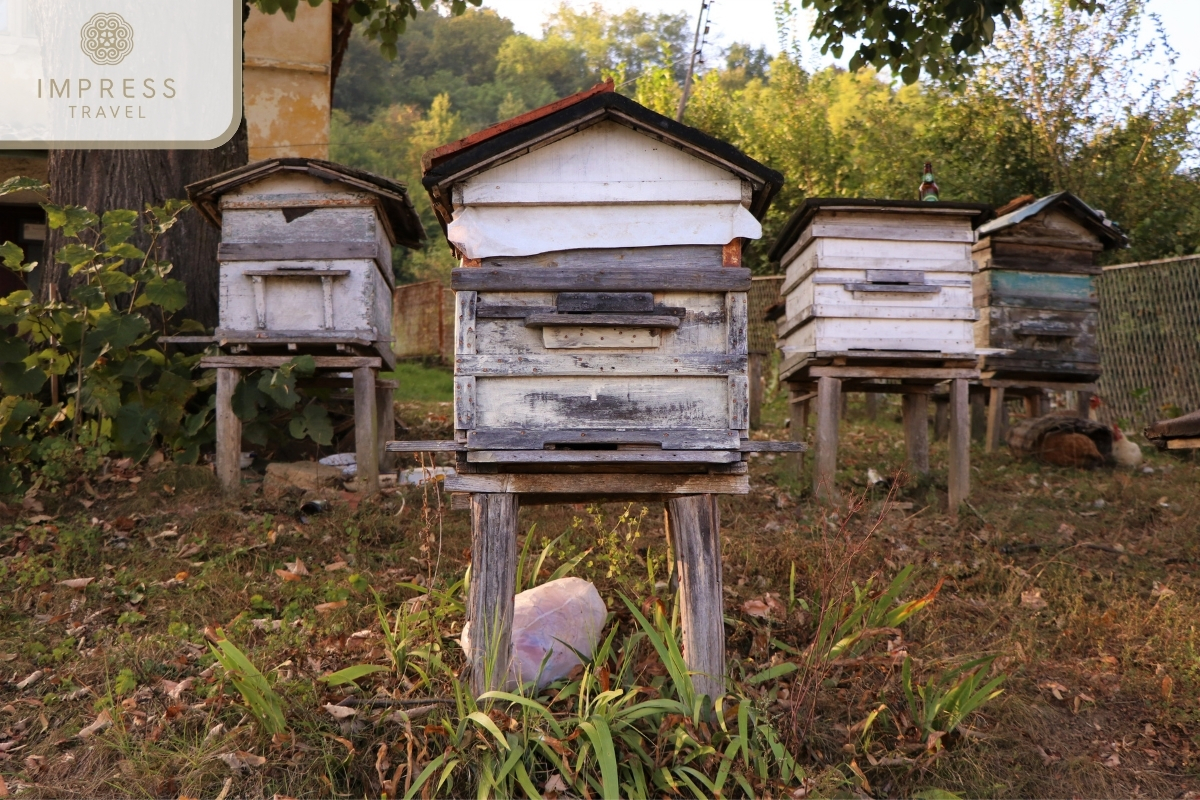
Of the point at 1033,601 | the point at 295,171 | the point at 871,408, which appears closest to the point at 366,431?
the point at 295,171

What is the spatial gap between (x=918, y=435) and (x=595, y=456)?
5.80 metres

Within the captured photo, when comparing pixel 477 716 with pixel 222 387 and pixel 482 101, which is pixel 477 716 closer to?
pixel 222 387

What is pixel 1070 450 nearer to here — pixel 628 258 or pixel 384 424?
pixel 384 424

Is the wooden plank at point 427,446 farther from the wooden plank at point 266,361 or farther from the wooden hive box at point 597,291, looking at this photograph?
the wooden plank at point 266,361

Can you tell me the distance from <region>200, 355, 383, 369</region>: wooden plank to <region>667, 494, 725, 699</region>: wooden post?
4263 millimetres

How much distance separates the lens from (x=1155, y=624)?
6.67 meters

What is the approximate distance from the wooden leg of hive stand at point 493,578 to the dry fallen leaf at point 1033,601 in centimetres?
381

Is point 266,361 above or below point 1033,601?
above

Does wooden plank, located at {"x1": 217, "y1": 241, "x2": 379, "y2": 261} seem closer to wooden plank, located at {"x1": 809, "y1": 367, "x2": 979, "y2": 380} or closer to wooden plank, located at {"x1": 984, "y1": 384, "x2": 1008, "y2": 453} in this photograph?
wooden plank, located at {"x1": 809, "y1": 367, "x2": 979, "y2": 380}

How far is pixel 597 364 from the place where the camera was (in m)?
5.21

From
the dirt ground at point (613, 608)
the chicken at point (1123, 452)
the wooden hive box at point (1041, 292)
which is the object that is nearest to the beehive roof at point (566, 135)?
the dirt ground at point (613, 608)

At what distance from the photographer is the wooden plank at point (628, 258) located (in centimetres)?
532

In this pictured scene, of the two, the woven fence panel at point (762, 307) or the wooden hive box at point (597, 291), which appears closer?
the wooden hive box at point (597, 291)

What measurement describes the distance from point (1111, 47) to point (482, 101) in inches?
1367
